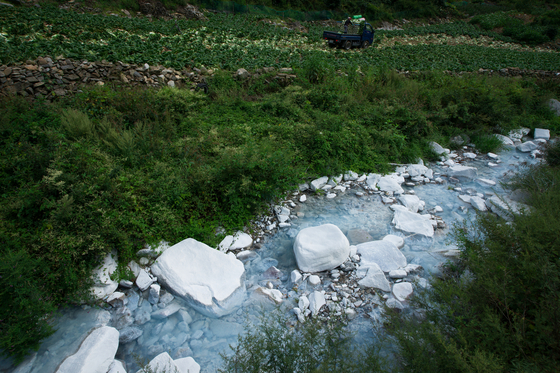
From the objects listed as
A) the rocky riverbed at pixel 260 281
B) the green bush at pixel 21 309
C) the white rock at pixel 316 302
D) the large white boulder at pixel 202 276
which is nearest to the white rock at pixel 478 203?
the rocky riverbed at pixel 260 281

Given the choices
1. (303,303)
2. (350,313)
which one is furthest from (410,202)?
(303,303)

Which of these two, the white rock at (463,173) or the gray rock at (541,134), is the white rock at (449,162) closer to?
the white rock at (463,173)

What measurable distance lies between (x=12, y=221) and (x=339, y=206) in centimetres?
474

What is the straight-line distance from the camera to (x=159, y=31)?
38.6ft

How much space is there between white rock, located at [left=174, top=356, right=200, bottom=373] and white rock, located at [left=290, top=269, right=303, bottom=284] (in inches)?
57.5

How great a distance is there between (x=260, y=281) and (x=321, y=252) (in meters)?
0.90

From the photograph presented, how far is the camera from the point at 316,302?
329cm

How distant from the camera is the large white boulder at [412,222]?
4516mm

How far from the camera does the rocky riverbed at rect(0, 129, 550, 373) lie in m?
2.89

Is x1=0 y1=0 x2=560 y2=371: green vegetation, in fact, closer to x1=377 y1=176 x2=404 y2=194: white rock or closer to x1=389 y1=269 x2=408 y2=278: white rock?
x1=377 y1=176 x2=404 y2=194: white rock

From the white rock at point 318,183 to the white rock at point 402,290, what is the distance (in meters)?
2.49

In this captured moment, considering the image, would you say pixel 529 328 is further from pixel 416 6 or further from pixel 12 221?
pixel 416 6

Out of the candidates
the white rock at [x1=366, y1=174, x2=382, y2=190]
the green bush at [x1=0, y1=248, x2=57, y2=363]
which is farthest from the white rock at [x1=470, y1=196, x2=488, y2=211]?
the green bush at [x1=0, y1=248, x2=57, y2=363]

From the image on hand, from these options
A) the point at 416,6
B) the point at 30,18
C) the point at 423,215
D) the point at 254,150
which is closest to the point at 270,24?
the point at 30,18
